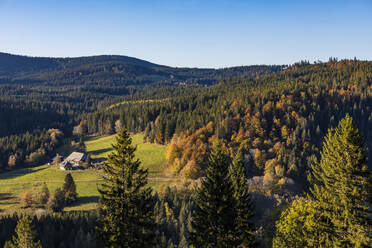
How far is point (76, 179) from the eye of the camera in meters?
110

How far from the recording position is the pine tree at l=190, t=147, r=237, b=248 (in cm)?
2423

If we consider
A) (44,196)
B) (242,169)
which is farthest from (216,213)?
(44,196)

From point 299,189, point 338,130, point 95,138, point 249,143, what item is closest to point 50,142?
point 95,138

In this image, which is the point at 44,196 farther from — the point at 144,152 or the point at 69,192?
the point at 144,152

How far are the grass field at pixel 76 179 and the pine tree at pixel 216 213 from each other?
7371cm

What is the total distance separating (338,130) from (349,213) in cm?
693

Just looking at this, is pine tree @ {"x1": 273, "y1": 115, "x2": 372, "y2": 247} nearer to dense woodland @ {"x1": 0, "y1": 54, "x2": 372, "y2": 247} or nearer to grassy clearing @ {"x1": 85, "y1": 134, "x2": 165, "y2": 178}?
dense woodland @ {"x1": 0, "y1": 54, "x2": 372, "y2": 247}

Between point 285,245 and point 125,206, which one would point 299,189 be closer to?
point 285,245

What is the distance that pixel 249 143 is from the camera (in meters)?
123

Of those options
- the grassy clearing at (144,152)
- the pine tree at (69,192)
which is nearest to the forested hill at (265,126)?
the grassy clearing at (144,152)

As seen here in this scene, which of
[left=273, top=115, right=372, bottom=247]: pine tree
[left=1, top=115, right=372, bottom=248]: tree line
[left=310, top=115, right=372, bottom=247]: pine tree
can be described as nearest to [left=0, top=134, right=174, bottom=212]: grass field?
[left=1, top=115, right=372, bottom=248]: tree line

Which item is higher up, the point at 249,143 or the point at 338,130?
the point at 338,130

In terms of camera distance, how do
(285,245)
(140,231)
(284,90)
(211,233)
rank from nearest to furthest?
(140,231) → (211,233) → (285,245) → (284,90)

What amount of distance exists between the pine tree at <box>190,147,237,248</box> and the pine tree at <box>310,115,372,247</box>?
328 inches
